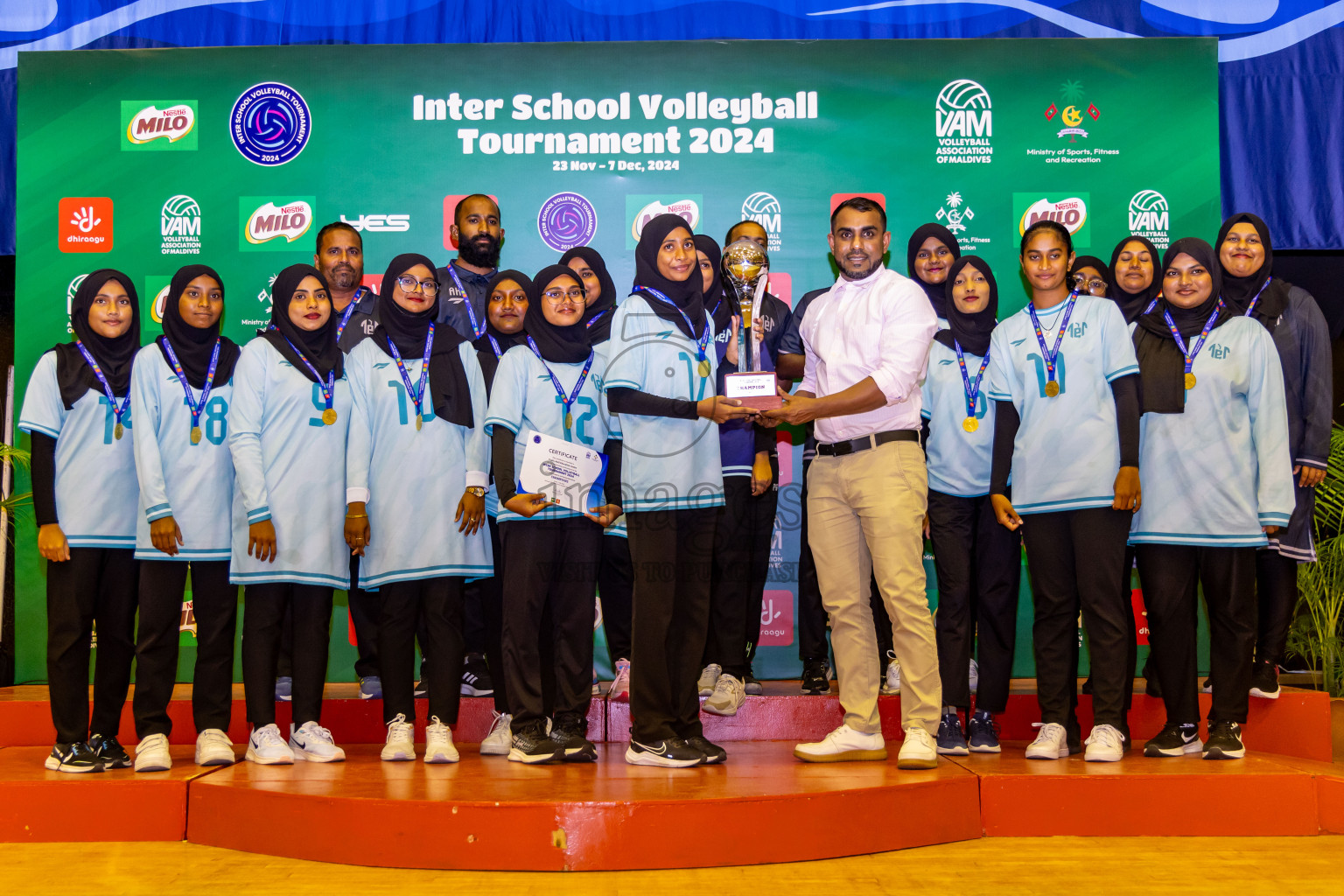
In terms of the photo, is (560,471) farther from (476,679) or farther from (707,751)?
(476,679)

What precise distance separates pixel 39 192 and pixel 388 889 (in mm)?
4368

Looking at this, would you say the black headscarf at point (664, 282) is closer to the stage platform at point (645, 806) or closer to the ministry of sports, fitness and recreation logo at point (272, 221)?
the stage platform at point (645, 806)

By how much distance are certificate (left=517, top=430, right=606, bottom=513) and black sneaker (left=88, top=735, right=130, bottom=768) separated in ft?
5.39

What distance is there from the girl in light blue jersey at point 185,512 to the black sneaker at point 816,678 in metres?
2.17

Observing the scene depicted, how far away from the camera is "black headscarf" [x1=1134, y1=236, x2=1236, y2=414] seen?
3.61 meters

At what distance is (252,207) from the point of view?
17.3 feet

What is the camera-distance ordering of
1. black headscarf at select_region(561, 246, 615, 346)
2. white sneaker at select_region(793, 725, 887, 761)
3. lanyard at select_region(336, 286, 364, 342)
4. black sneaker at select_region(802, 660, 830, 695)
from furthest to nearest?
lanyard at select_region(336, 286, 364, 342) → black sneaker at select_region(802, 660, 830, 695) → black headscarf at select_region(561, 246, 615, 346) → white sneaker at select_region(793, 725, 887, 761)

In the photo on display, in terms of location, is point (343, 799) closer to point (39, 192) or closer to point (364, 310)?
point (364, 310)

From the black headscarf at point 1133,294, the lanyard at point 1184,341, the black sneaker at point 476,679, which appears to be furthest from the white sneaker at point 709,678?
the black headscarf at point 1133,294

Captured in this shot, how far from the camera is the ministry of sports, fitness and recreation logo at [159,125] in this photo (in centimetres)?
529

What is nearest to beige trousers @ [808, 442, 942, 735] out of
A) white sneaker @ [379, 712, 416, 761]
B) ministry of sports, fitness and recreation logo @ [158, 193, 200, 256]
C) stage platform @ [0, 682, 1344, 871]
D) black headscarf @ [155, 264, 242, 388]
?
stage platform @ [0, 682, 1344, 871]

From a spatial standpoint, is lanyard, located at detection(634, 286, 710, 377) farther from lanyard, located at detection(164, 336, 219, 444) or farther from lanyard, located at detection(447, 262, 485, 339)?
lanyard, located at detection(164, 336, 219, 444)

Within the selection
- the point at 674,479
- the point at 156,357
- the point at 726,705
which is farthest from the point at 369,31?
the point at 726,705

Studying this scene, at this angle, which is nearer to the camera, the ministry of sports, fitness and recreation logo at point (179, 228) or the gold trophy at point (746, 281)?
the gold trophy at point (746, 281)
